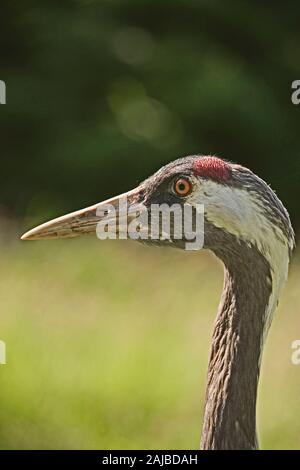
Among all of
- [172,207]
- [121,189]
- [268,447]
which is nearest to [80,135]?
[121,189]

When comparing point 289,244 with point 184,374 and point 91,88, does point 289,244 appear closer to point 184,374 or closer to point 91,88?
point 184,374

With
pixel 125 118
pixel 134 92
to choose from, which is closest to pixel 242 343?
pixel 125 118

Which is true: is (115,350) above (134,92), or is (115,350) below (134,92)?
below

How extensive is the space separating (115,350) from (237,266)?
249cm

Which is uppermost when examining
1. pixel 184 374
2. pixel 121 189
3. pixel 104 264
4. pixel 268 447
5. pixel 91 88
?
pixel 91 88

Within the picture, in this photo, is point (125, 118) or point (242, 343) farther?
point (125, 118)

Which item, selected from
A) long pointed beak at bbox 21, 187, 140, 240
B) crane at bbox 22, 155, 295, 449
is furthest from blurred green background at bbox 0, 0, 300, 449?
crane at bbox 22, 155, 295, 449

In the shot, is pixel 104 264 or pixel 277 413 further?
pixel 104 264

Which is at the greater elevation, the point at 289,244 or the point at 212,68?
the point at 212,68

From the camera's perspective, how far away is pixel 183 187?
3164 millimetres

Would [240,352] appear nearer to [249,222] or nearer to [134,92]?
[249,222]

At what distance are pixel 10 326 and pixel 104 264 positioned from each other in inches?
40.8

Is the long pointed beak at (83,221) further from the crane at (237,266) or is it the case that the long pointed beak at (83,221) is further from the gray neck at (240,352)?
the gray neck at (240,352)

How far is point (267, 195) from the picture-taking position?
306 centimetres
